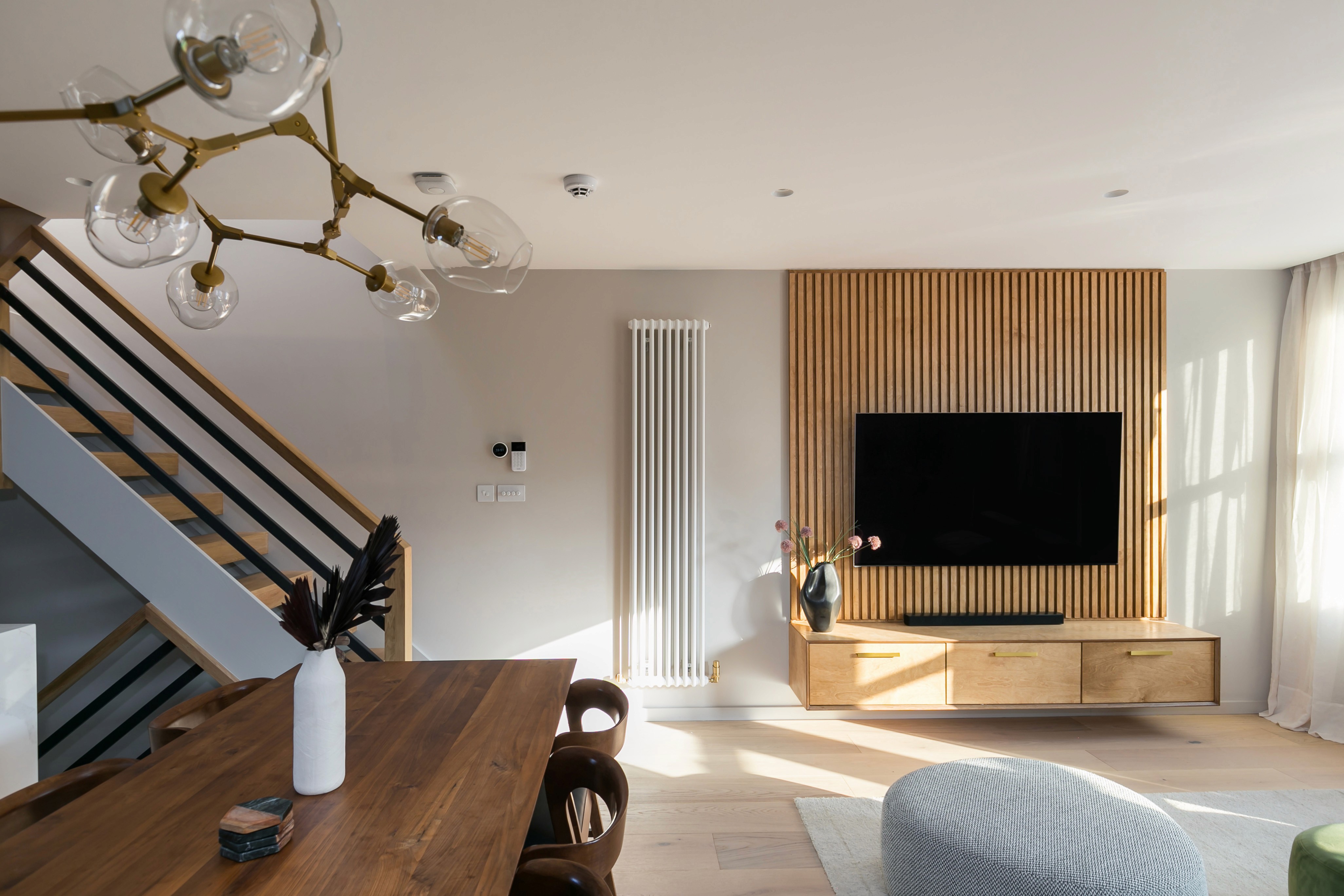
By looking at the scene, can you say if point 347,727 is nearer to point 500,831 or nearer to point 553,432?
point 500,831

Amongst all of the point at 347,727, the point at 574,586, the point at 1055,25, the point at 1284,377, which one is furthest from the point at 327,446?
the point at 1284,377

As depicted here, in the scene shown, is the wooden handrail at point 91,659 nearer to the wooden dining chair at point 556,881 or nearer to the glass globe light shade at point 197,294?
the glass globe light shade at point 197,294

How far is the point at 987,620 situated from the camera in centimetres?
415

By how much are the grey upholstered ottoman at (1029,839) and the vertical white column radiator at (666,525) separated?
1.81 meters

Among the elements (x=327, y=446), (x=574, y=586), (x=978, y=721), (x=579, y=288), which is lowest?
(x=978, y=721)

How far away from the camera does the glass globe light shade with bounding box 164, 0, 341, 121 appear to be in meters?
0.80

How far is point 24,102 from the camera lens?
2.19 metres

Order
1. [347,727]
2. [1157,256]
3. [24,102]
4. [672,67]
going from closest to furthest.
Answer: [347,727] < [672,67] < [24,102] < [1157,256]

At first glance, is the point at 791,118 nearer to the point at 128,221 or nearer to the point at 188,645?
the point at 128,221

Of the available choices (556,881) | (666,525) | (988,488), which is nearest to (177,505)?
(666,525)

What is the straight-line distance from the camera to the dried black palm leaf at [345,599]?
1359 mm

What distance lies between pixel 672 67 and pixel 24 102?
1.94 m

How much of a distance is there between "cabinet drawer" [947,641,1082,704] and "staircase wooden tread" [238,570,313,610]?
3.22m

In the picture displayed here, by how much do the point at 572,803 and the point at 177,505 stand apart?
265 cm
